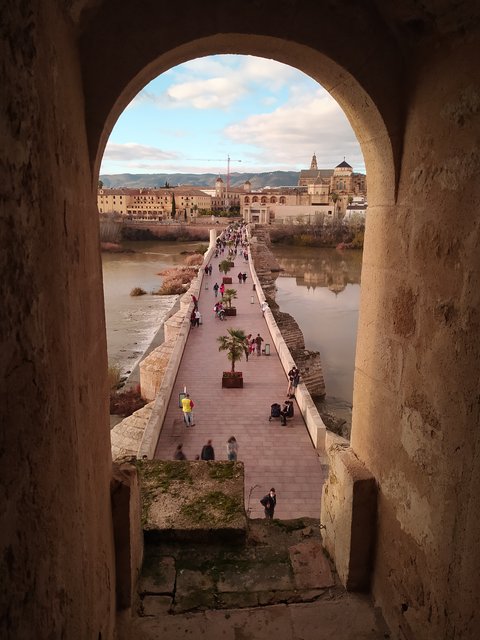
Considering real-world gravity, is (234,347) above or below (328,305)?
above

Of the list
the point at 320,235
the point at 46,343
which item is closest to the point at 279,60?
the point at 46,343

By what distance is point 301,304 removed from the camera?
29953mm

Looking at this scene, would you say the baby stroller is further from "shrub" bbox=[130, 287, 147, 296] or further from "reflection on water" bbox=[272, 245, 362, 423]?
"shrub" bbox=[130, 287, 147, 296]

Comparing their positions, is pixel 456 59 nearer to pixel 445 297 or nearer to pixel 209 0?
pixel 445 297

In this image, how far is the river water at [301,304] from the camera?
18.4 metres

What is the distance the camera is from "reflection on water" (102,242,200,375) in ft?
70.6

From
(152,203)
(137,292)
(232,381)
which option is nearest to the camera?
(232,381)

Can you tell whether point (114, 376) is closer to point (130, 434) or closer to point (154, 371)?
point (154, 371)

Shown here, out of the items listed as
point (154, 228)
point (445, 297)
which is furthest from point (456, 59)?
point (154, 228)

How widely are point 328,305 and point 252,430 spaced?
20904mm

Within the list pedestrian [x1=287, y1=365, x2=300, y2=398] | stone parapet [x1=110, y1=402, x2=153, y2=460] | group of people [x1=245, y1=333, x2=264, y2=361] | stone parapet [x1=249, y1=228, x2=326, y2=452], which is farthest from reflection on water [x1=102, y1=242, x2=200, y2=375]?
pedestrian [x1=287, y1=365, x2=300, y2=398]

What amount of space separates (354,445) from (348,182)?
103 m

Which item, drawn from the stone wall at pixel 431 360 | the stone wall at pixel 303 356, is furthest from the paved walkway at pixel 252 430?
the stone wall at pixel 431 360

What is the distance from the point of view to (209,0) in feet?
8.02
